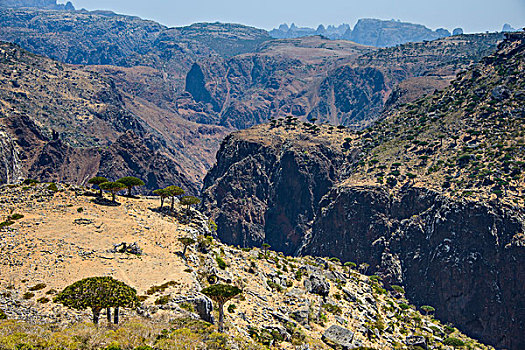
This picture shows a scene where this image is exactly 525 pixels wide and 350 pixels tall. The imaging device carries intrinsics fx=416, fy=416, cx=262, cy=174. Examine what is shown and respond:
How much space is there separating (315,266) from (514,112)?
85.4 meters

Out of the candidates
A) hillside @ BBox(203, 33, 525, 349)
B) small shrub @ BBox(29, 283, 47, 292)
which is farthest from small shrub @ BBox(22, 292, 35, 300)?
hillside @ BBox(203, 33, 525, 349)

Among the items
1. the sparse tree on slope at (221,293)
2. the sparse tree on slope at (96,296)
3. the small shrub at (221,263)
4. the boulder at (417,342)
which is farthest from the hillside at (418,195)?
the sparse tree on slope at (96,296)

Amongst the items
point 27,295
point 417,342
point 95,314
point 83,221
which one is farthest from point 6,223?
point 417,342

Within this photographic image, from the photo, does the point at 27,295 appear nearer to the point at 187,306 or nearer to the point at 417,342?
the point at 187,306

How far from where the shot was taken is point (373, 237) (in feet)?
414

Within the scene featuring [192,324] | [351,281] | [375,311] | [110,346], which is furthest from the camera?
[351,281]

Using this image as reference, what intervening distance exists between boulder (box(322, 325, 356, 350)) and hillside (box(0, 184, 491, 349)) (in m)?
0.17

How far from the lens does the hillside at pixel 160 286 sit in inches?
1344

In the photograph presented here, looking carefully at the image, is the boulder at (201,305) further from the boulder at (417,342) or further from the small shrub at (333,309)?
the boulder at (417,342)

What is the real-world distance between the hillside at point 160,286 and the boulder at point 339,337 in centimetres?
17

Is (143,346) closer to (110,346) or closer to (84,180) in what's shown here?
(110,346)

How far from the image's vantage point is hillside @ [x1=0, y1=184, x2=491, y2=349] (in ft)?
112

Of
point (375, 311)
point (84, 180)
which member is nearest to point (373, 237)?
point (375, 311)

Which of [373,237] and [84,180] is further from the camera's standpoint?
[84,180]
